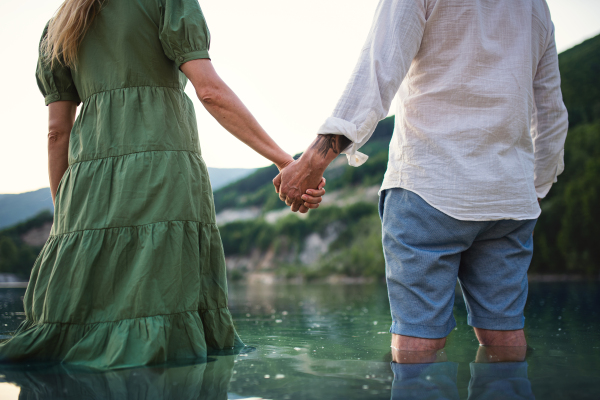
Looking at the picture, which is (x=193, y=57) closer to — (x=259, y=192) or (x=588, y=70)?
(x=588, y=70)

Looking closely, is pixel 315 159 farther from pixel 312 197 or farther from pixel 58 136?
pixel 58 136

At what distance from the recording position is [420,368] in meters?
1.00

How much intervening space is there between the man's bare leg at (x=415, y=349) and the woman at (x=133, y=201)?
0.47 metres

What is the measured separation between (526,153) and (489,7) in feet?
1.25

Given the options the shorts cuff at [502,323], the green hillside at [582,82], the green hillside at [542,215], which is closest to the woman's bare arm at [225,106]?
the shorts cuff at [502,323]

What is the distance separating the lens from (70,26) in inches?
47.1

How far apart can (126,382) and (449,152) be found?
0.86 metres

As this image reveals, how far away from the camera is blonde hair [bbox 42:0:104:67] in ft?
3.92

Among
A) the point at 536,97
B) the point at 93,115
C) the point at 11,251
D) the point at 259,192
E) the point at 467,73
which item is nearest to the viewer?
the point at 467,73

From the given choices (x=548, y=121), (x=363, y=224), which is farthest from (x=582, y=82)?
(x=548, y=121)

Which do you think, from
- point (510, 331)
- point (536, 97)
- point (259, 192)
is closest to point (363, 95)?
point (536, 97)

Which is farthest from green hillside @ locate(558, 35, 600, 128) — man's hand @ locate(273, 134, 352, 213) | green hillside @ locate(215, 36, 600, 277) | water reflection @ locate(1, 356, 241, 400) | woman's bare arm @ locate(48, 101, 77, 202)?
water reflection @ locate(1, 356, 241, 400)

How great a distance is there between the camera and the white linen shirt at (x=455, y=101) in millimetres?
1094

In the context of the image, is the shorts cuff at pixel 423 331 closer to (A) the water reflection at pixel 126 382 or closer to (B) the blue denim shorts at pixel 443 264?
(B) the blue denim shorts at pixel 443 264
